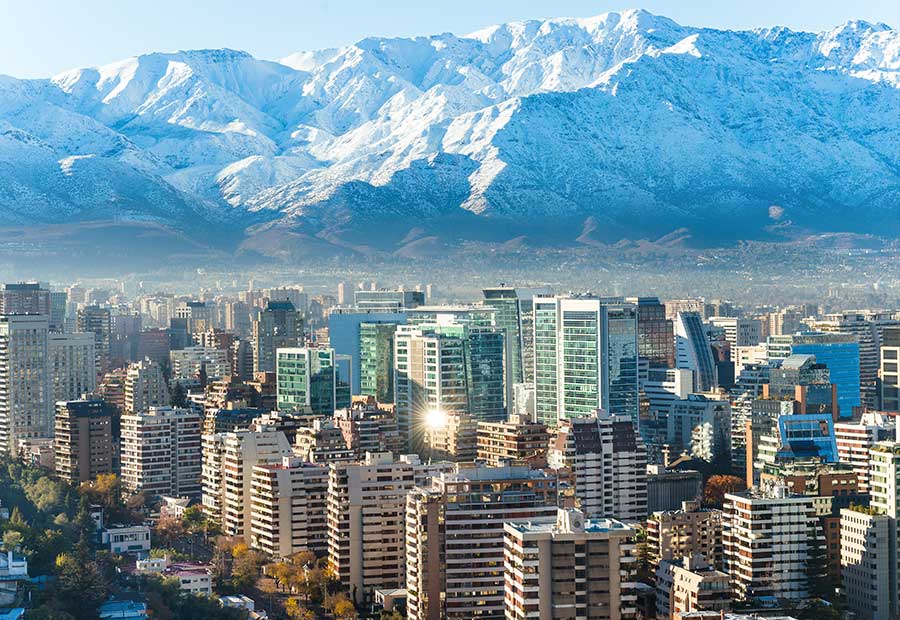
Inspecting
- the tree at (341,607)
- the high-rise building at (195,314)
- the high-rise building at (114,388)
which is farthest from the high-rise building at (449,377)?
the high-rise building at (195,314)

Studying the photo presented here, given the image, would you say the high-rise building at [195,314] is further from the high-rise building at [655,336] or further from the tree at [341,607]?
the tree at [341,607]

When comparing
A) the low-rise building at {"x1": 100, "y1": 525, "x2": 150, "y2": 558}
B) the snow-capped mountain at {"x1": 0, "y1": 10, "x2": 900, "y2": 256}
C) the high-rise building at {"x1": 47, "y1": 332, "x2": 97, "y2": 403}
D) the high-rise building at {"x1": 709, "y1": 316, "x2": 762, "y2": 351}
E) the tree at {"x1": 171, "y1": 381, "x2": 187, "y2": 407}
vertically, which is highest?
the snow-capped mountain at {"x1": 0, "y1": 10, "x2": 900, "y2": 256}

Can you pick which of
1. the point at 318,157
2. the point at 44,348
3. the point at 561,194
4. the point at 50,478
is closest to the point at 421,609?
the point at 50,478

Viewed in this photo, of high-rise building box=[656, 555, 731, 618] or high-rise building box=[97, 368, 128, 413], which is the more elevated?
high-rise building box=[97, 368, 128, 413]

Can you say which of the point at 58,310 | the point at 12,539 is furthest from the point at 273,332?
the point at 12,539

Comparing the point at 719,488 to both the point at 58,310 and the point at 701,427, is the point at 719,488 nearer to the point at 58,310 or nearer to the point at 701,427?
the point at 701,427

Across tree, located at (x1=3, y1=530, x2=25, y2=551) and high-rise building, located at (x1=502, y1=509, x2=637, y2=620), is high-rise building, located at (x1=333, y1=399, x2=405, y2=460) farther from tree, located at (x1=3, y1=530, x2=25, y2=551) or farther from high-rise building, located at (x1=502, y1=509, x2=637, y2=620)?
high-rise building, located at (x1=502, y1=509, x2=637, y2=620)

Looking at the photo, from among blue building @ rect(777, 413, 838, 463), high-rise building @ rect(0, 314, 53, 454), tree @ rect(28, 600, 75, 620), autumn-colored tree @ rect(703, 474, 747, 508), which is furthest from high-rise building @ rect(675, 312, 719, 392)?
tree @ rect(28, 600, 75, 620)
